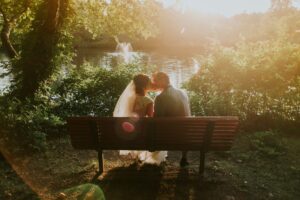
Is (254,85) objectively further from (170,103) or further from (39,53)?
(39,53)

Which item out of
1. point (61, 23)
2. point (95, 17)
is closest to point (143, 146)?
point (61, 23)

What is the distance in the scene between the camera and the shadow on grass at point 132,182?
574cm

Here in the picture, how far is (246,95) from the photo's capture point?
1048 cm

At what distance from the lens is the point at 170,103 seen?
22.1 ft

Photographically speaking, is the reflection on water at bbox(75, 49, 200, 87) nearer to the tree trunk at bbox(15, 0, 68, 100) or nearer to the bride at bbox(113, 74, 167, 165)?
the tree trunk at bbox(15, 0, 68, 100)

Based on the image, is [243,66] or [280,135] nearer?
[280,135]

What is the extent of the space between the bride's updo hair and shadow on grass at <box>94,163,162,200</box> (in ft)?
4.50

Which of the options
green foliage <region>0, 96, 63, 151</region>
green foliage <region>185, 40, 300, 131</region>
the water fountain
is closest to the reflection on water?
the water fountain

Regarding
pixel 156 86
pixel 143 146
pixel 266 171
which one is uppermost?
pixel 156 86

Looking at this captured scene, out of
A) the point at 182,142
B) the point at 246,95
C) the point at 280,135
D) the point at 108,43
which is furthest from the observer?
the point at 108,43

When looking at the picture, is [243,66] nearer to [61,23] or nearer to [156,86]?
[156,86]

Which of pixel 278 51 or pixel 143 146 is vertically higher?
pixel 278 51

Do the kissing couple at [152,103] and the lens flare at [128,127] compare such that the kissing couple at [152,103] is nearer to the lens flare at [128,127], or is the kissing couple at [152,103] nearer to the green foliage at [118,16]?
the lens flare at [128,127]

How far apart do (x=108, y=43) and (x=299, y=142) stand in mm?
56719
